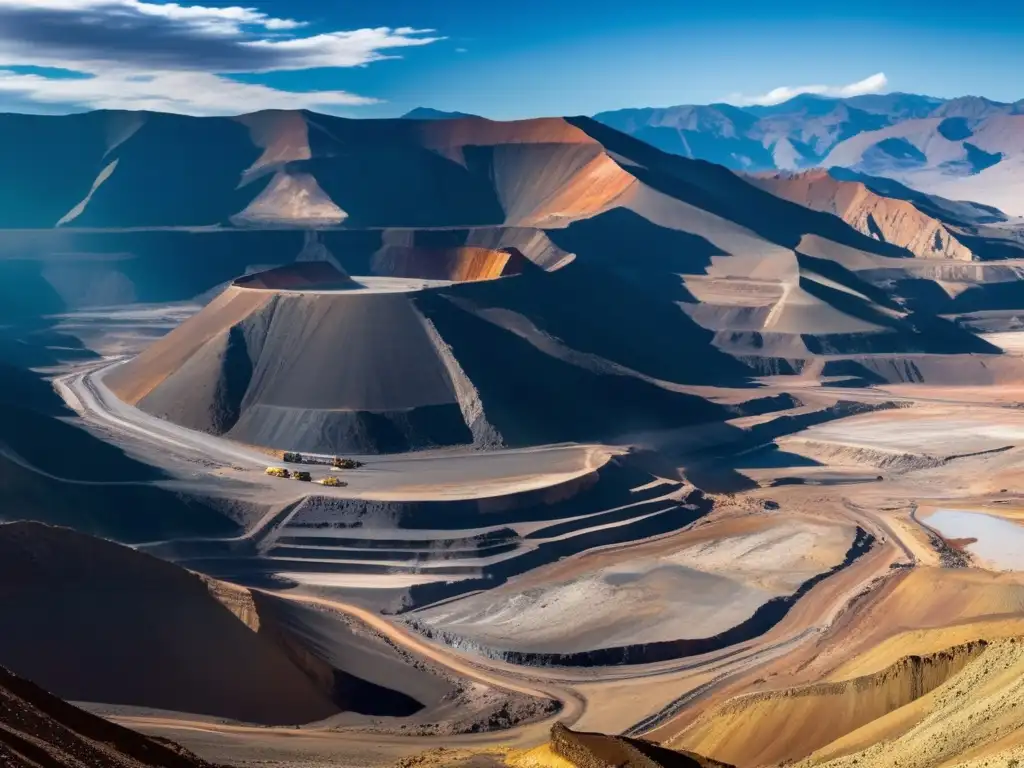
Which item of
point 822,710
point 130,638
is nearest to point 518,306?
point 130,638

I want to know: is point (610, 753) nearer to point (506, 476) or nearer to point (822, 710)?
point (822, 710)

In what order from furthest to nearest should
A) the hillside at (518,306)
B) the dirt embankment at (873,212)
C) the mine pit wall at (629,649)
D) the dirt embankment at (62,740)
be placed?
the dirt embankment at (873,212), the hillside at (518,306), the mine pit wall at (629,649), the dirt embankment at (62,740)

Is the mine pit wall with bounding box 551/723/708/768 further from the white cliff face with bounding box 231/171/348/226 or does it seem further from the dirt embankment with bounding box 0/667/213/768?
the white cliff face with bounding box 231/171/348/226

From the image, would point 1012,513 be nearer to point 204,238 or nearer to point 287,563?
point 287,563

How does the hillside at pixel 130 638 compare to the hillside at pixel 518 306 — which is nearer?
the hillside at pixel 130 638

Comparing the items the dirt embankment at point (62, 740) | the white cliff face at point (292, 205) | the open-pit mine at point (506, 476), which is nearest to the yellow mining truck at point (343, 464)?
the open-pit mine at point (506, 476)

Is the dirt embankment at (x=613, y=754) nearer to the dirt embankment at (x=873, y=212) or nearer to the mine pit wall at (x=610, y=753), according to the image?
the mine pit wall at (x=610, y=753)
